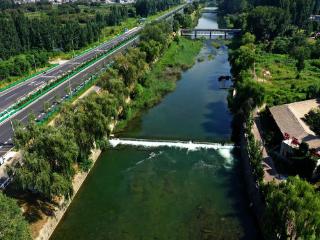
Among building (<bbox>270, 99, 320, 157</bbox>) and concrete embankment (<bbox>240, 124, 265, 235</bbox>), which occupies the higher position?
building (<bbox>270, 99, 320, 157</bbox>)

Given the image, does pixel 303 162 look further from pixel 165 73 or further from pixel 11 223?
pixel 165 73

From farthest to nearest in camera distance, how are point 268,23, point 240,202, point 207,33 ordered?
point 207,33, point 268,23, point 240,202

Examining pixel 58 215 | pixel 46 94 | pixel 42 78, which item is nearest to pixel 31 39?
pixel 42 78

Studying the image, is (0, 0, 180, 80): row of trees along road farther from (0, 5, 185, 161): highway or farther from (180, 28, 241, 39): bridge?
(180, 28, 241, 39): bridge

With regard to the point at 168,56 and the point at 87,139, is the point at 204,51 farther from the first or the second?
the point at 87,139

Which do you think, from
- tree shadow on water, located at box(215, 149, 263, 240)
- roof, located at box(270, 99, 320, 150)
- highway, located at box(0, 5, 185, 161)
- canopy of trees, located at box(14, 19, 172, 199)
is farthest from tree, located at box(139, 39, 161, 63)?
tree shadow on water, located at box(215, 149, 263, 240)

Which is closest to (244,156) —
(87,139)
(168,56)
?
(87,139)
